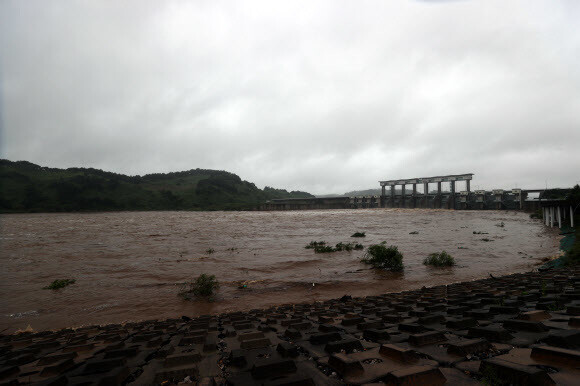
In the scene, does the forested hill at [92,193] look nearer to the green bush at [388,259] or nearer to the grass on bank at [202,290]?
the green bush at [388,259]

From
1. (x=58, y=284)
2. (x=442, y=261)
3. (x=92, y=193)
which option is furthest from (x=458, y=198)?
(x=92, y=193)

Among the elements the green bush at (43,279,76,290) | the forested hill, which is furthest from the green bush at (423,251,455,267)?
the forested hill

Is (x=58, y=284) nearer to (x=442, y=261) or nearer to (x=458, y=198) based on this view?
(x=442, y=261)

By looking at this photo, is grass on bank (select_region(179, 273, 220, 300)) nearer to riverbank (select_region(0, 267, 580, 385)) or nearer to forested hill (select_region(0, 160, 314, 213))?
riverbank (select_region(0, 267, 580, 385))

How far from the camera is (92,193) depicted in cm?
9956

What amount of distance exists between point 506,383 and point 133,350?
3498mm

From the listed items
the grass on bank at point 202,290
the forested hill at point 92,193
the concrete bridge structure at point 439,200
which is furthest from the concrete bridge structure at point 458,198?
the grass on bank at point 202,290

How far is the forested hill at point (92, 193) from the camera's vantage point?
292 ft

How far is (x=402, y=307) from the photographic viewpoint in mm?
5078

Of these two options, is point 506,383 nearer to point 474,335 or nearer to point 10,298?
point 474,335

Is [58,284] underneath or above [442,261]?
underneath

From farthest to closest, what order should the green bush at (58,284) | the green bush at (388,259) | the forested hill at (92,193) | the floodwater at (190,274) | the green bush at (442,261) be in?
the forested hill at (92,193) → the green bush at (442,261) → the green bush at (388,259) → the green bush at (58,284) → the floodwater at (190,274)

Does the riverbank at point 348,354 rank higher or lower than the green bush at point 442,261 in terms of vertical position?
higher

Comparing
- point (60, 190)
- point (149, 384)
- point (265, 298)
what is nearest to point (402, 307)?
point (149, 384)
